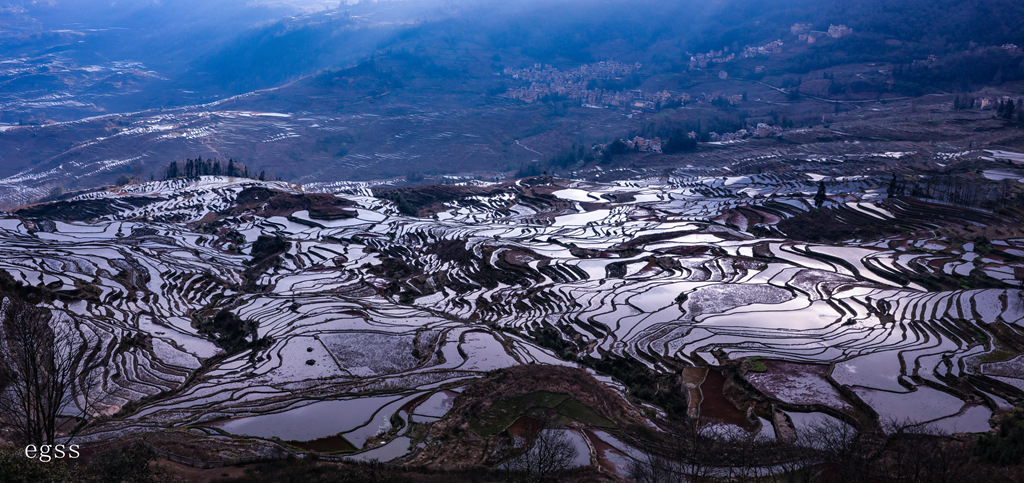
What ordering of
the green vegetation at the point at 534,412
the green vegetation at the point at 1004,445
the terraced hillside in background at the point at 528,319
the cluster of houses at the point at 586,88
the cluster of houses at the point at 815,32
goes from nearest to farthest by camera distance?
the green vegetation at the point at 1004,445
the green vegetation at the point at 534,412
the terraced hillside in background at the point at 528,319
the cluster of houses at the point at 815,32
the cluster of houses at the point at 586,88

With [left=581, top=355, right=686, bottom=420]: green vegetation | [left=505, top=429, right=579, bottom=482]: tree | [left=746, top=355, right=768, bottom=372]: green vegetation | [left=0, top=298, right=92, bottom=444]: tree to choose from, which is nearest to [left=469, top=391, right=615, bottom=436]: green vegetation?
[left=505, top=429, right=579, bottom=482]: tree

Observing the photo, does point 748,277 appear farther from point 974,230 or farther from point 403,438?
point 403,438

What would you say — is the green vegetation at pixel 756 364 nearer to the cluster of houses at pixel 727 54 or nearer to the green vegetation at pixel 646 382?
the green vegetation at pixel 646 382

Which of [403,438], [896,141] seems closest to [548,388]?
[403,438]

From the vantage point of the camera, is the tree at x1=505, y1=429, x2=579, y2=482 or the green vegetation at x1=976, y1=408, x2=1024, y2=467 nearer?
the tree at x1=505, y1=429, x2=579, y2=482

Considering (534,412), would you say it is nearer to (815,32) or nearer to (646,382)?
(646,382)

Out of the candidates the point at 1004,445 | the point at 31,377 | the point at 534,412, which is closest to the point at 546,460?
the point at 534,412

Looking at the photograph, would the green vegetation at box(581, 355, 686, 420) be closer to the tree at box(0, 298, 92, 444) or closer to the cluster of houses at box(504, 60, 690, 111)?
the tree at box(0, 298, 92, 444)

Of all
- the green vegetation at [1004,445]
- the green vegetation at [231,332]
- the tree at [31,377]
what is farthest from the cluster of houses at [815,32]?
the tree at [31,377]
